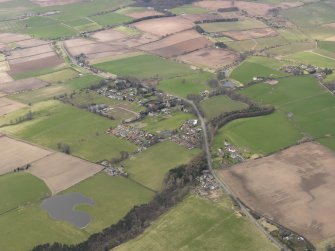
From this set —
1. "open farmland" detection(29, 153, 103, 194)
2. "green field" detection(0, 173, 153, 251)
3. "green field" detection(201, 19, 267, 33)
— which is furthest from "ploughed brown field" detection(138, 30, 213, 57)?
"green field" detection(0, 173, 153, 251)

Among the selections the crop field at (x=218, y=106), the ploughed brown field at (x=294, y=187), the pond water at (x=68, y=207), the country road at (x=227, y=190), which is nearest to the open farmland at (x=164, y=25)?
the crop field at (x=218, y=106)

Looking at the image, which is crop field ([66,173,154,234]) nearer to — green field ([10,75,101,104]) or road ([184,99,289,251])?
road ([184,99,289,251])

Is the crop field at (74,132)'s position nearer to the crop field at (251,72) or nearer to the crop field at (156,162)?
the crop field at (156,162)

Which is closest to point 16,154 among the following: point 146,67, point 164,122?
point 164,122

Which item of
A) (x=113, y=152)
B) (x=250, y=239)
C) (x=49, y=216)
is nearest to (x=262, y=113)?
(x=113, y=152)

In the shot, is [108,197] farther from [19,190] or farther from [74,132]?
[74,132]

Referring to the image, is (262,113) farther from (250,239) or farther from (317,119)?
(250,239)
